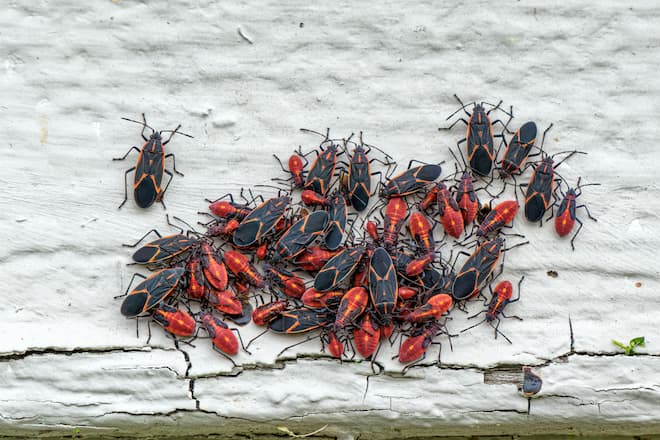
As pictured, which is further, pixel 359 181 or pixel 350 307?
pixel 359 181

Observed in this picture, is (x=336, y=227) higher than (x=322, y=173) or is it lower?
Answer: lower

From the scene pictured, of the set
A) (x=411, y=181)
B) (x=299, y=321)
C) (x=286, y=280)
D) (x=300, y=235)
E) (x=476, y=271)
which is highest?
(x=411, y=181)

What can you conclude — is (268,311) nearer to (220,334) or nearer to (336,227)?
(220,334)

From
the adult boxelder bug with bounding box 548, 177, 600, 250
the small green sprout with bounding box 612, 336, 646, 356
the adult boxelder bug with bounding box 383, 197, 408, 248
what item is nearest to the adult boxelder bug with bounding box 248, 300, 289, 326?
the adult boxelder bug with bounding box 383, 197, 408, 248

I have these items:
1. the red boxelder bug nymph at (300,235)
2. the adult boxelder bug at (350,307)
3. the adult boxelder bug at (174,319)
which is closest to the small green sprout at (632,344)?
the adult boxelder bug at (350,307)

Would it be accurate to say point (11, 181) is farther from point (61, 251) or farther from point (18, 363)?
point (18, 363)

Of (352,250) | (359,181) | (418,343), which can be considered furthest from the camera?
(359,181)

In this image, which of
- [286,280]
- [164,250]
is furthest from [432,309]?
[164,250]

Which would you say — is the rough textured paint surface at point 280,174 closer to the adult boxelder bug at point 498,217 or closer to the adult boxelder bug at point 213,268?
the adult boxelder bug at point 498,217
